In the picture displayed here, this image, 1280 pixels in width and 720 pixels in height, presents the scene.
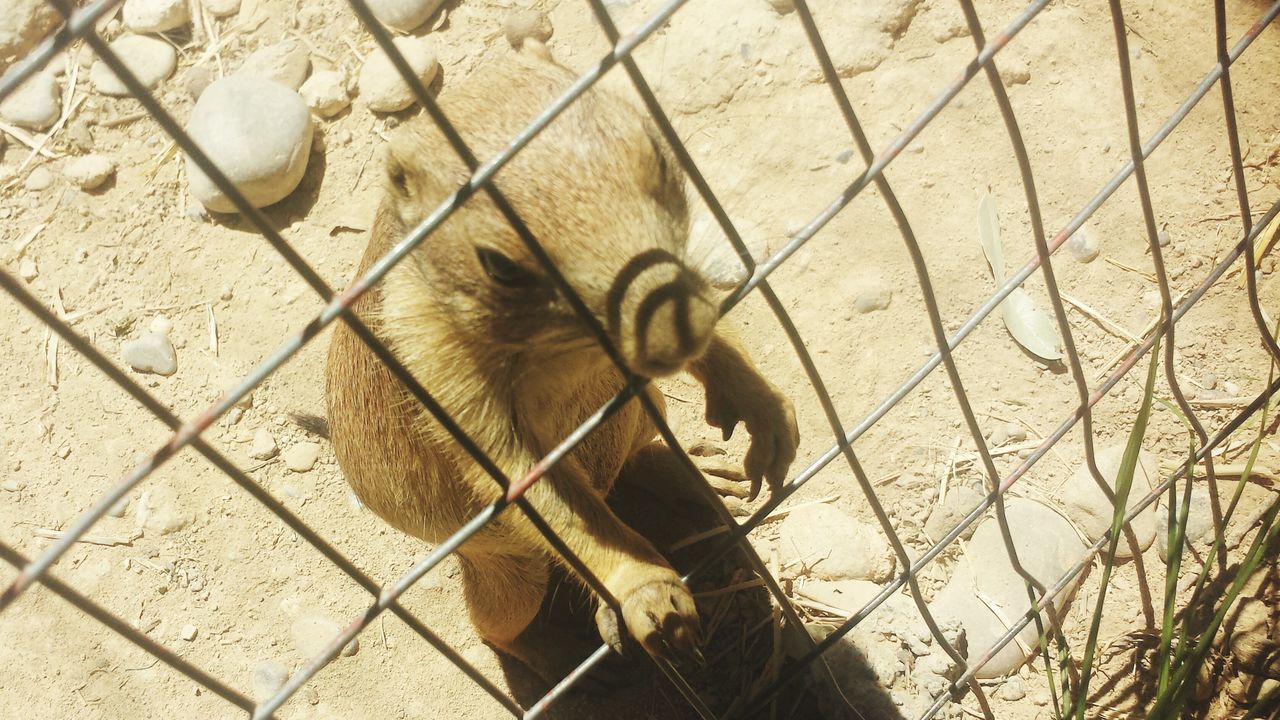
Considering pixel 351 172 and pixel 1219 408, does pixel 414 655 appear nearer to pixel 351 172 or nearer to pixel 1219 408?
pixel 351 172

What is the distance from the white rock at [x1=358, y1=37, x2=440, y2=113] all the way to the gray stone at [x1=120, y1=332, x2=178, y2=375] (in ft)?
4.88

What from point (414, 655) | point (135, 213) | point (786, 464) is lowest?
point (414, 655)

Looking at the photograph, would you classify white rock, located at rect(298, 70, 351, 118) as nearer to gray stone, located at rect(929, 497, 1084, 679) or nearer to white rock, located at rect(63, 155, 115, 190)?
white rock, located at rect(63, 155, 115, 190)

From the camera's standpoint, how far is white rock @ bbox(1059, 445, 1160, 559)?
3.06m

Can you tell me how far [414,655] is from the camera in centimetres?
358

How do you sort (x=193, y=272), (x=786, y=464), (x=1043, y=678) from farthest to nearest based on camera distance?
(x=193, y=272)
(x=1043, y=678)
(x=786, y=464)

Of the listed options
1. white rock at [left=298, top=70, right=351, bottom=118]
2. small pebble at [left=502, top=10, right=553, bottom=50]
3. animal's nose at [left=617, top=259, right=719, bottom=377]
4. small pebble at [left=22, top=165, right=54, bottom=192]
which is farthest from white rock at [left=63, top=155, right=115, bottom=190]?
animal's nose at [left=617, top=259, right=719, bottom=377]

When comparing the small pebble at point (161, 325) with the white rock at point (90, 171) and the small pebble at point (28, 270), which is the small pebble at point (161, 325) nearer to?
the small pebble at point (28, 270)

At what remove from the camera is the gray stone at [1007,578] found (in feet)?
9.83

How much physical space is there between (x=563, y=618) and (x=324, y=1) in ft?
11.4

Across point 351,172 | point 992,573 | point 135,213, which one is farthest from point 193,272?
point 992,573

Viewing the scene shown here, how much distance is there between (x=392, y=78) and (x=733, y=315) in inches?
83.6

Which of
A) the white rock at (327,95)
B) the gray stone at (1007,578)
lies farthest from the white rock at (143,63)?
the gray stone at (1007,578)

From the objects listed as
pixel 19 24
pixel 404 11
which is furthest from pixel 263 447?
pixel 19 24
